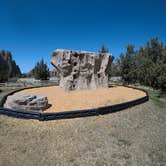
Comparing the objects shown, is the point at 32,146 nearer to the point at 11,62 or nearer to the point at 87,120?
the point at 87,120

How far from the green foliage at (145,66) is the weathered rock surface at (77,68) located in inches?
312

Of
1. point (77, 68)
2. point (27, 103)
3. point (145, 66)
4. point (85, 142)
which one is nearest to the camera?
point (85, 142)

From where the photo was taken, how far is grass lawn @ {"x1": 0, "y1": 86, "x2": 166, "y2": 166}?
663 cm

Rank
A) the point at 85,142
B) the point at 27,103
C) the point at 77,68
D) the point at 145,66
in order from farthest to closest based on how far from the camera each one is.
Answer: the point at 145,66, the point at 77,68, the point at 27,103, the point at 85,142

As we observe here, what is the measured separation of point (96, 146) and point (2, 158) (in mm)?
4259

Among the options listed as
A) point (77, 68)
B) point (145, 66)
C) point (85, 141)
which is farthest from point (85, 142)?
point (145, 66)

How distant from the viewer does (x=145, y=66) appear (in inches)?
1155

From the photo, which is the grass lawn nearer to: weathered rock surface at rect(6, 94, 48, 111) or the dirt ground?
the dirt ground

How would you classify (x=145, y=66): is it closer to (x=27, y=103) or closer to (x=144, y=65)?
(x=144, y=65)

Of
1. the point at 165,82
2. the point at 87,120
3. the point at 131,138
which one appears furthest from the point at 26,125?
the point at 165,82

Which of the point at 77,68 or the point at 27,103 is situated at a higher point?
the point at 77,68

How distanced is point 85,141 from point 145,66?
82.3ft

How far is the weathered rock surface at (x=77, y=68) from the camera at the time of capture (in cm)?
2067

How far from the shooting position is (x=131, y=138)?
8.62 meters
